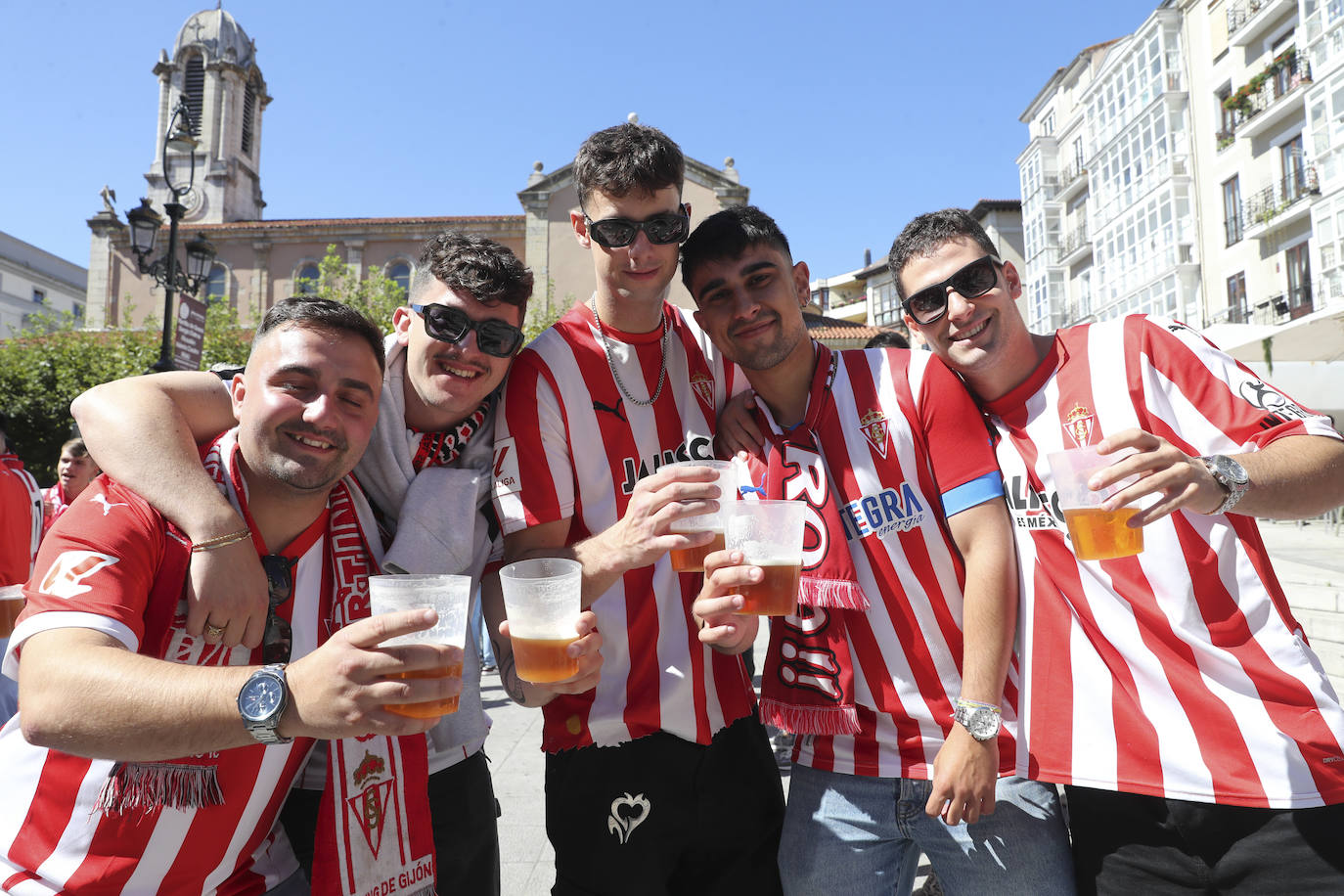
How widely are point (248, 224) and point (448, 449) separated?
135 feet

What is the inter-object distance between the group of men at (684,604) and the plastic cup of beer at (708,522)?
0.04 m

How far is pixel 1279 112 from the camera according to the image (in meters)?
27.4

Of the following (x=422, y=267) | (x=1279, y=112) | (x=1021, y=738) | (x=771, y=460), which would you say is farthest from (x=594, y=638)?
(x=1279, y=112)

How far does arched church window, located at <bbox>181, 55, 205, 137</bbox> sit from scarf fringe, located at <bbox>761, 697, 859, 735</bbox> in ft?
164

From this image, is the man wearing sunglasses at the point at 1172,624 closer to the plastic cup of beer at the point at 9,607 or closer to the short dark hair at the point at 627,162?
the short dark hair at the point at 627,162

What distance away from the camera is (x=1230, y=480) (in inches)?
77.5

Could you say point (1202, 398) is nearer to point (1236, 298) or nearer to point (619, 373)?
point (619, 373)

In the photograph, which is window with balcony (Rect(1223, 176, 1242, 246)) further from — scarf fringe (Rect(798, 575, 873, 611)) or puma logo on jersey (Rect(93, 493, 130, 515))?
puma logo on jersey (Rect(93, 493, 130, 515))

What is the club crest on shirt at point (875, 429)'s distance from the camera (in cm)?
254

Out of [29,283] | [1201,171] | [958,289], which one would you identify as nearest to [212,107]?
[29,283]

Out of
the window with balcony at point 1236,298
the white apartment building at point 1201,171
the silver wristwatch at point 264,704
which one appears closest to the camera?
the silver wristwatch at point 264,704

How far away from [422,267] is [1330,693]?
3.08m

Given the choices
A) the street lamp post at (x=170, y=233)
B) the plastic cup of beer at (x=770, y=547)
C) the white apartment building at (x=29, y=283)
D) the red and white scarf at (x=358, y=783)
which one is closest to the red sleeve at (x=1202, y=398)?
the plastic cup of beer at (x=770, y=547)

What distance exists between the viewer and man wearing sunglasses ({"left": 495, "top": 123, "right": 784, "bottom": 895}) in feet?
8.52
